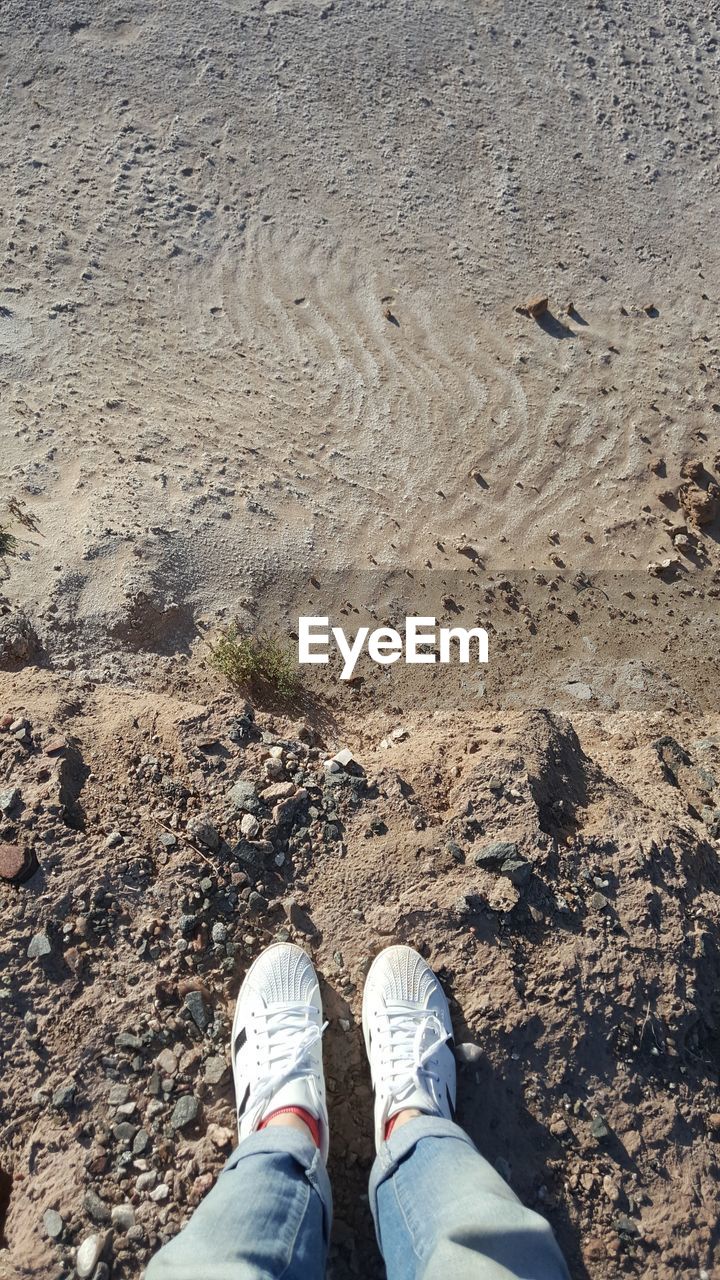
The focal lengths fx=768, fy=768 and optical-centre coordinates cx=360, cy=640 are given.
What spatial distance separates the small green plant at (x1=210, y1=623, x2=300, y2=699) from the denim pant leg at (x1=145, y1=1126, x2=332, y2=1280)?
226 centimetres

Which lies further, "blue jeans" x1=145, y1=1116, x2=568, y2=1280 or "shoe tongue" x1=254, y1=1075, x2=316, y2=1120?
"shoe tongue" x1=254, y1=1075, x2=316, y2=1120

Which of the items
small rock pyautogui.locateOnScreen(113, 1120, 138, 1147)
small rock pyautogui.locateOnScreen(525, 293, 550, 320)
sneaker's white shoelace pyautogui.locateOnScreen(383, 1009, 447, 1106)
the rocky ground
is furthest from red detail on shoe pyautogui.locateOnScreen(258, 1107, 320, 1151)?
small rock pyautogui.locateOnScreen(525, 293, 550, 320)

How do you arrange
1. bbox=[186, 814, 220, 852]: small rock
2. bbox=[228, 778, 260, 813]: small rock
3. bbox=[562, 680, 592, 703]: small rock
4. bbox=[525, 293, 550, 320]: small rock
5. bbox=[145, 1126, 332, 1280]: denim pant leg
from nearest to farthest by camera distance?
bbox=[145, 1126, 332, 1280]: denim pant leg → bbox=[186, 814, 220, 852]: small rock → bbox=[228, 778, 260, 813]: small rock → bbox=[562, 680, 592, 703]: small rock → bbox=[525, 293, 550, 320]: small rock

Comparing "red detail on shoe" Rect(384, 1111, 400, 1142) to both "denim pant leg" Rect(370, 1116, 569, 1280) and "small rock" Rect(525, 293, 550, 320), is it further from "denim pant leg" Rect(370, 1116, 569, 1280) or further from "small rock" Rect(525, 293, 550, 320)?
"small rock" Rect(525, 293, 550, 320)

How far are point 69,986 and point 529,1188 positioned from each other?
5.23 feet

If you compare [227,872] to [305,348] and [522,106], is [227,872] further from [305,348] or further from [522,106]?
[522,106]

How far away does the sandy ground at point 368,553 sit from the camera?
8.11 feet

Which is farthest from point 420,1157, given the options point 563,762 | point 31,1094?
point 563,762

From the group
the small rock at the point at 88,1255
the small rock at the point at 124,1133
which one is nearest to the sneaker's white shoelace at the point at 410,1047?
the small rock at the point at 124,1133

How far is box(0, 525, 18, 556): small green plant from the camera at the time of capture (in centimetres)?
434

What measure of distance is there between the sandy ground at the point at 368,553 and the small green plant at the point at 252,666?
0.14 meters

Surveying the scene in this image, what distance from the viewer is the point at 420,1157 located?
224 centimetres

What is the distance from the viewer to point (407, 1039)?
2.51 metres

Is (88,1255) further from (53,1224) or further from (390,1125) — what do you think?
(390,1125)
